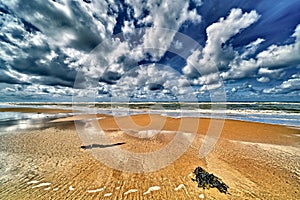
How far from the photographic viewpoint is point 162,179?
5516 millimetres

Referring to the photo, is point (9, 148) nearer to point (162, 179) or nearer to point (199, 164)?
point (162, 179)

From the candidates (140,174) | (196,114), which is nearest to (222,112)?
(196,114)

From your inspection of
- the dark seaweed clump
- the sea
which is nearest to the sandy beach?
the dark seaweed clump

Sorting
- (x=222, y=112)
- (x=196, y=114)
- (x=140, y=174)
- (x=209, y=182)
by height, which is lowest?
(x=140, y=174)

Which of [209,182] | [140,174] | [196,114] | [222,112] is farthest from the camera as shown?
[222,112]

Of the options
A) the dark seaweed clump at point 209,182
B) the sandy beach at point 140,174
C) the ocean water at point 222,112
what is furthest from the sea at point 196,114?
the dark seaweed clump at point 209,182

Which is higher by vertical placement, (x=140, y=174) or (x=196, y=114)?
(x=196, y=114)

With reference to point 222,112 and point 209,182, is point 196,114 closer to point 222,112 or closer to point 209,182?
point 222,112

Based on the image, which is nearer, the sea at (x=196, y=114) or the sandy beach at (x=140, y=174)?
the sandy beach at (x=140, y=174)

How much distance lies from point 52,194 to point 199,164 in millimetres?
6048

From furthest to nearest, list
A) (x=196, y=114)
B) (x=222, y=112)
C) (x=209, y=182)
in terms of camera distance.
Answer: (x=222, y=112), (x=196, y=114), (x=209, y=182)

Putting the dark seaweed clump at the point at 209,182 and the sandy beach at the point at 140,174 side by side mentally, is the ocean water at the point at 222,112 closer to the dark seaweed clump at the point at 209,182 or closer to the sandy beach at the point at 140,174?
the sandy beach at the point at 140,174

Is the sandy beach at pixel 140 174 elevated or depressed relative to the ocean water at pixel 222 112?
depressed

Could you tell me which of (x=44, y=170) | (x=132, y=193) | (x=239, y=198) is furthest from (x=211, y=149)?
(x=44, y=170)
